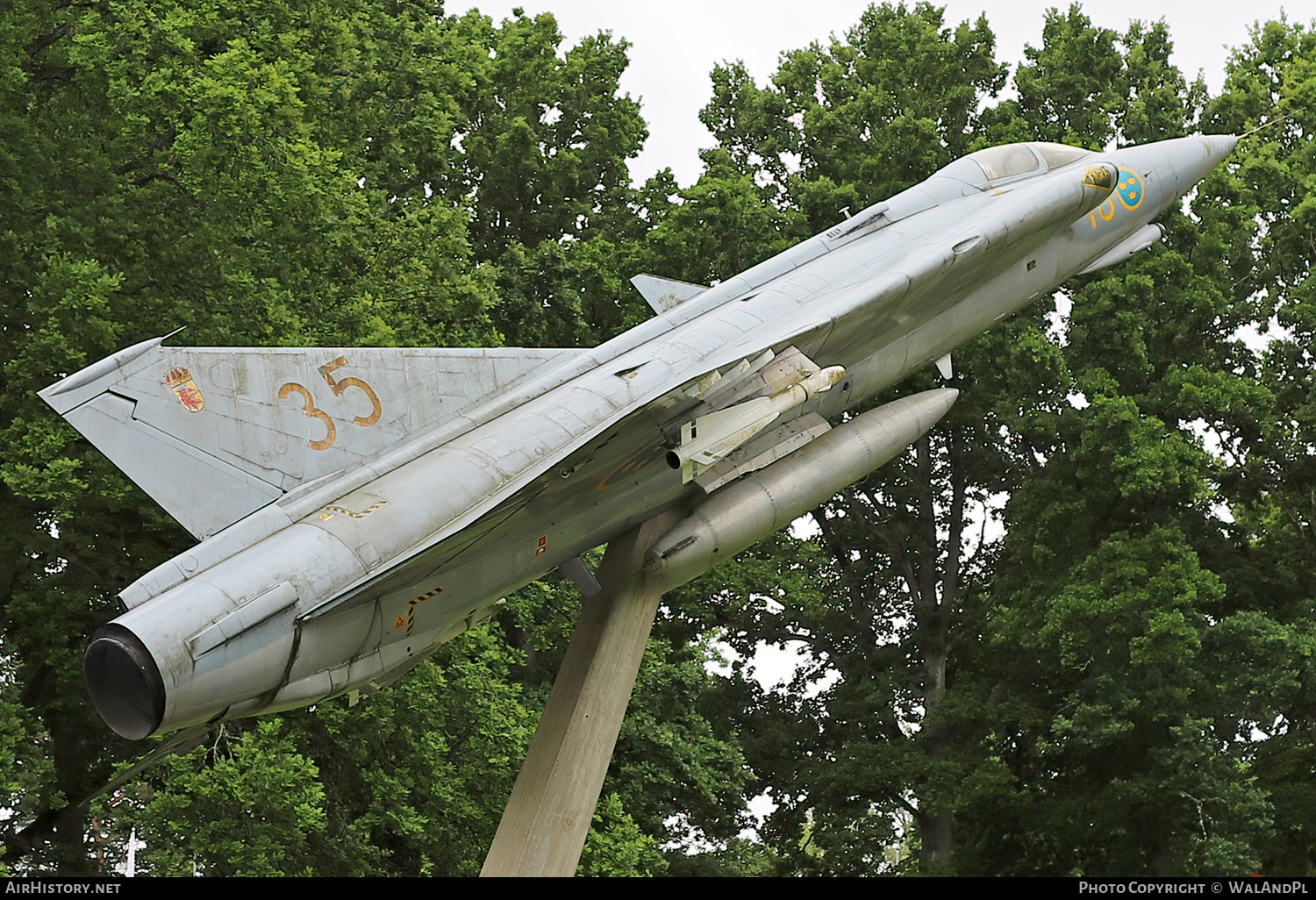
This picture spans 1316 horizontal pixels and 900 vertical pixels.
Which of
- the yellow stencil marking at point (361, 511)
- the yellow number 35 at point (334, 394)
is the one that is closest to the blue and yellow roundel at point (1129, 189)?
the yellow number 35 at point (334, 394)

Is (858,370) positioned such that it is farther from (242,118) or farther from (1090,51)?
(1090,51)

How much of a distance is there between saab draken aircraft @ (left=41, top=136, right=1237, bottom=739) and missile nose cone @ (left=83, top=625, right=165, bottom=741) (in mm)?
16

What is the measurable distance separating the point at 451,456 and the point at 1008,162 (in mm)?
7346

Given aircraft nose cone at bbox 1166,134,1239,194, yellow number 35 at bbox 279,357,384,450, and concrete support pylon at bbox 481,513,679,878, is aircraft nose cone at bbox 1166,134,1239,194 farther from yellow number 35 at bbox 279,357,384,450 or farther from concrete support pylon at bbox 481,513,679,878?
yellow number 35 at bbox 279,357,384,450

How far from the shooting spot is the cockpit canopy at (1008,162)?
14641 mm

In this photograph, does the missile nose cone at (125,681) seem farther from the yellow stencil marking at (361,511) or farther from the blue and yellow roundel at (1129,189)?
the blue and yellow roundel at (1129,189)

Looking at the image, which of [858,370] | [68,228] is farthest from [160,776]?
[858,370]

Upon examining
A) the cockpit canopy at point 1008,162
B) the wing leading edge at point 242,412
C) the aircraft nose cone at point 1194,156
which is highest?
the aircraft nose cone at point 1194,156

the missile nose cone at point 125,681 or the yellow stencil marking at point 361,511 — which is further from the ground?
the yellow stencil marking at point 361,511

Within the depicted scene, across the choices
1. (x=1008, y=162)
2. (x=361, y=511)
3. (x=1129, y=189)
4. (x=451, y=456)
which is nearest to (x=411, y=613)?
(x=361, y=511)

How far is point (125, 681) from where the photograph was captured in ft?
28.9

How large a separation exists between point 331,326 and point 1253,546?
559 inches

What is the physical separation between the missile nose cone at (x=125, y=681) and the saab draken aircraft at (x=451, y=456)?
0.02 metres

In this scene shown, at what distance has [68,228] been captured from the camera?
1580 cm
